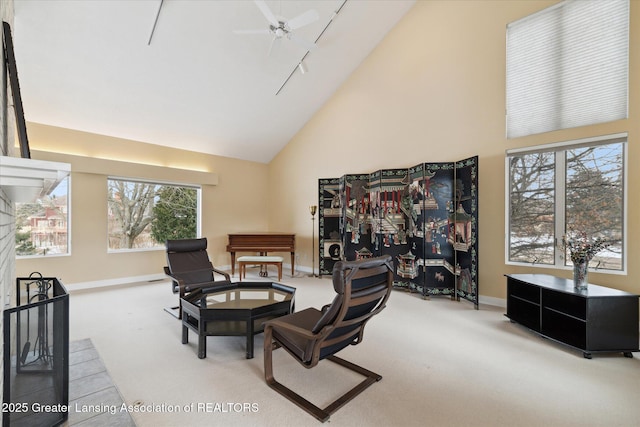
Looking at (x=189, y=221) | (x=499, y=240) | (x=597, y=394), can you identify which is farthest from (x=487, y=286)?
(x=189, y=221)

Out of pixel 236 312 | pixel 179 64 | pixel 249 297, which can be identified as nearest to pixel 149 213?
pixel 179 64

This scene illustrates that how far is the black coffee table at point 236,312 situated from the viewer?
265 cm

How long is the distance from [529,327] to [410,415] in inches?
90.9

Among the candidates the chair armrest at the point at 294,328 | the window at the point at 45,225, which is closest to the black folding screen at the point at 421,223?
the chair armrest at the point at 294,328

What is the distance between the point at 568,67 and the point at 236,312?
519 cm

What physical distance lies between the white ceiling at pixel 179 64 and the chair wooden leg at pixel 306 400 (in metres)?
4.37

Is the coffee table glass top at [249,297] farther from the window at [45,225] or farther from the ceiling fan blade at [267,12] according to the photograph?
the window at [45,225]

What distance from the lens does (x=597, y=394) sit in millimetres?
2139

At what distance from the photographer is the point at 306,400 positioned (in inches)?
80.4

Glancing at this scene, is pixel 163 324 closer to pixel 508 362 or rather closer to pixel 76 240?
pixel 76 240

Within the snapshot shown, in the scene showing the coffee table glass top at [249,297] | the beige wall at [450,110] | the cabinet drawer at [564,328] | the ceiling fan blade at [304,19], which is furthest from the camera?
the beige wall at [450,110]

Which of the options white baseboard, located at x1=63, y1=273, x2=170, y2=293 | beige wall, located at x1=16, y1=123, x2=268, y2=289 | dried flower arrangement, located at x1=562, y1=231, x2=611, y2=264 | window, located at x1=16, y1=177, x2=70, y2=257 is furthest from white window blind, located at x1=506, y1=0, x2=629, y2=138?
window, located at x1=16, y1=177, x2=70, y2=257

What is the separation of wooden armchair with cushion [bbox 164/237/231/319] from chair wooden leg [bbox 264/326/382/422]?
1864mm

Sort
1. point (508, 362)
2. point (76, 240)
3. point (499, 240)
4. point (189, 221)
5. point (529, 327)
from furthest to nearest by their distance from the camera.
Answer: point (189, 221) < point (76, 240) < point (499, 240) < point (529, 327) < point (508, 362)
